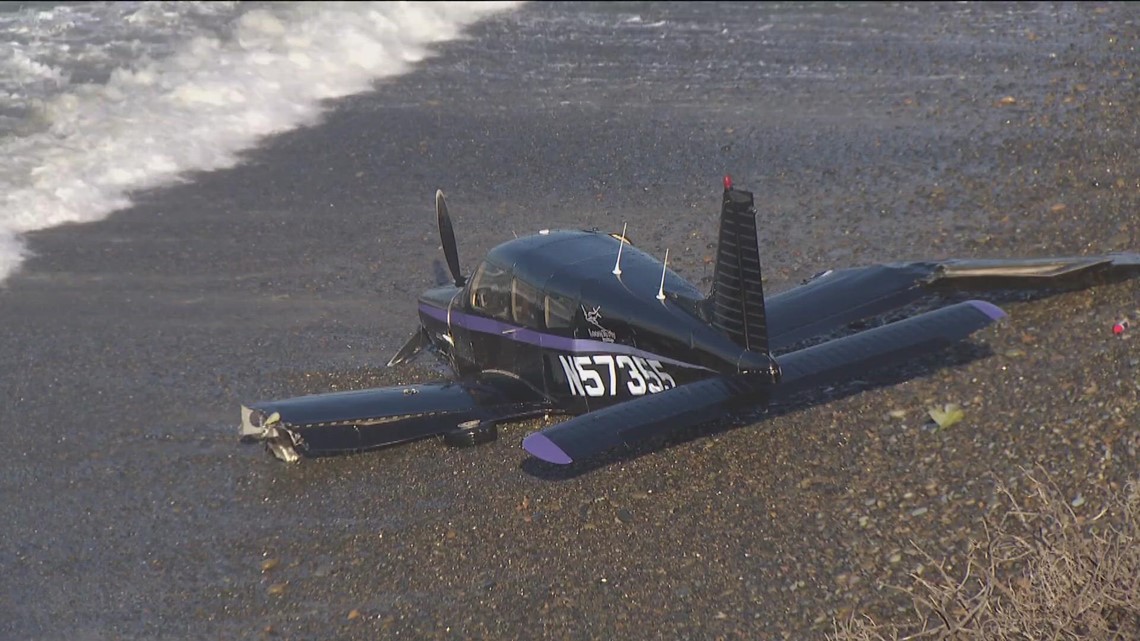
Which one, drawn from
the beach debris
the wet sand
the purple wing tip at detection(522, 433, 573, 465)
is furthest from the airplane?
the beach debris

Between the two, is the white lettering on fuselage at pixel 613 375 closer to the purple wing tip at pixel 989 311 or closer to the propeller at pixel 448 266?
the propeller at pixel 448 266

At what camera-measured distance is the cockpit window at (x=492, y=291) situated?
42.5 feet

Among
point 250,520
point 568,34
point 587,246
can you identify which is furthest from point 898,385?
point 568,34

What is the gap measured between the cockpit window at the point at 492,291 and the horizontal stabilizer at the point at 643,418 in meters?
2.30

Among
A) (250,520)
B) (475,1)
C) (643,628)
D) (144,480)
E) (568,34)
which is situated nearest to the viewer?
(643,628)

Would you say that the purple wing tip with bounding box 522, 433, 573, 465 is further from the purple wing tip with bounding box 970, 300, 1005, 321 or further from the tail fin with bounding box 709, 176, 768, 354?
the purple wing tip with bounding box 970, 300, 1005, 321

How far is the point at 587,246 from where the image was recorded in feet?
42.5

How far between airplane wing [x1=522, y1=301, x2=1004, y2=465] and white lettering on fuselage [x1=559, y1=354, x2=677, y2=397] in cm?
57

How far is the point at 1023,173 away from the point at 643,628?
36.7 ft

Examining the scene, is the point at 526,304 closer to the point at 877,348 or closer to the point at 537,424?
→ the point at 537,424

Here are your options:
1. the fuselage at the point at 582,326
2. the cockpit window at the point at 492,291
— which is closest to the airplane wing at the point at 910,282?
the fuselage at the point at 582,326

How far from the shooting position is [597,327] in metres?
12.1

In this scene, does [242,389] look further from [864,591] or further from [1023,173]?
[1023,173]

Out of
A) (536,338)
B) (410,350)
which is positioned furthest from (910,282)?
(410,350)
